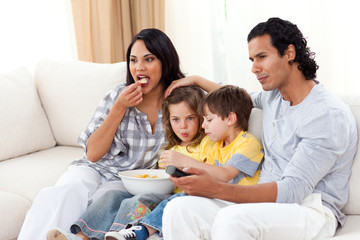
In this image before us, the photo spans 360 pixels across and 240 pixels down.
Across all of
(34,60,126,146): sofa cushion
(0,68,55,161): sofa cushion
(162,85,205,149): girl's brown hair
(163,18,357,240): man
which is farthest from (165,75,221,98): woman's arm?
(0,68,55,161): sofa cushion

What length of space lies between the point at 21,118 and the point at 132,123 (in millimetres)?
800

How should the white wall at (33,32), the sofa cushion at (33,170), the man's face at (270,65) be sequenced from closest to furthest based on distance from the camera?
the man's face at (270,65) → the sofa cushion at (33,170) → the white wall at (33,32)

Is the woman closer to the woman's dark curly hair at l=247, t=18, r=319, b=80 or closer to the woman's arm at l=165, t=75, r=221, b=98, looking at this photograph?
the woman's arm at l=165, t=75, r=221, b=98

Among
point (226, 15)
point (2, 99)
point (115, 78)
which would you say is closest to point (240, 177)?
point (115, 78)

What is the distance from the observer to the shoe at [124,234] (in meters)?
1.69

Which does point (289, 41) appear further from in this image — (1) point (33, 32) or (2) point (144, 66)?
(1) point (33, 32)

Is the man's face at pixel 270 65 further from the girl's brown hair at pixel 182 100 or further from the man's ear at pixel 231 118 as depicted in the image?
the girl's brown hair at pixel 182 100

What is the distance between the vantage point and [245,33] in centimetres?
363

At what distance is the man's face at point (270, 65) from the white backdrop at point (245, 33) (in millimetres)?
1586

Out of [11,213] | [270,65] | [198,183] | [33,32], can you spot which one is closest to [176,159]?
[198,183]

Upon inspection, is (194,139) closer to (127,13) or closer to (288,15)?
(288,15)

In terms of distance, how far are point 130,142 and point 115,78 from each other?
0.52 meters

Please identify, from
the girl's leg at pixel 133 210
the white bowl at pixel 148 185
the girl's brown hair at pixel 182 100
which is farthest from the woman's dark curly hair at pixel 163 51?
the girl's leg at pixel 133 210

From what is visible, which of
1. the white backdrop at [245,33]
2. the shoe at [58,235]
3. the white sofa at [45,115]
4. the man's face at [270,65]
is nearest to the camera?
the shoe at [58,235]
